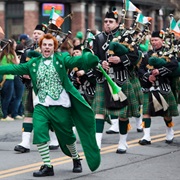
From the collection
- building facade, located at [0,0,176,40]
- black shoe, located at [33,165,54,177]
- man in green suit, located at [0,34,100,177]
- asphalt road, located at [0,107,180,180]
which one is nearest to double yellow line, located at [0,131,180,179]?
asphalt road, located at [0,107,180,180]

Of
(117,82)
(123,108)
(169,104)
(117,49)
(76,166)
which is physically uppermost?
(117,49)

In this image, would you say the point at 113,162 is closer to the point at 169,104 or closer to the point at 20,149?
the point at 20,149

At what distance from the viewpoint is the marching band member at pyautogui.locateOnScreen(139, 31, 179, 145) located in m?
12.2

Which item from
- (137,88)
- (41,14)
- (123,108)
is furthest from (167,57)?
(41,14)

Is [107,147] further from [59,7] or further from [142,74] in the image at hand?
[59,7]

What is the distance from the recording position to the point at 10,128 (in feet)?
48.9

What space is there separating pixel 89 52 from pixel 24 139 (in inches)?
109

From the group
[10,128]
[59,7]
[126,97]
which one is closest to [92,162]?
[126,97]

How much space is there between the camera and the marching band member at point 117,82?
11.2 metres

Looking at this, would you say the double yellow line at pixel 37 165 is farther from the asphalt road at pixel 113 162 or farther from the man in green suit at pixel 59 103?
the man in green suit at pixel 59 103

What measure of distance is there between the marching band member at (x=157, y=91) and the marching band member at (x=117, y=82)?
891 mm

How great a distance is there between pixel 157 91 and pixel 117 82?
138cm

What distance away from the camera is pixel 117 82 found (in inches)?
442

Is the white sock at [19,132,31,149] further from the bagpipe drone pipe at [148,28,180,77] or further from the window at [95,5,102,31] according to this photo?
the window at [95,5,102,31]
